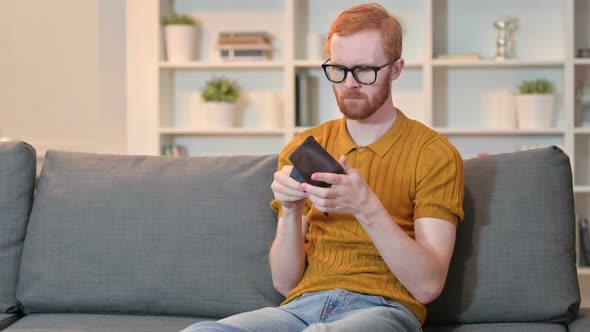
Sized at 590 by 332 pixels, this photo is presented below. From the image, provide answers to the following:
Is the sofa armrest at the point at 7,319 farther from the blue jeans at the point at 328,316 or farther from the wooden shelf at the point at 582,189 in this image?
the wooden shelf at the point at 582,189

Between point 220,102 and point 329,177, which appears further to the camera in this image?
point 220,102

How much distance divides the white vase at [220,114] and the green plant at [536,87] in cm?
149

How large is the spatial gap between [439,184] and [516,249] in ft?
0.86

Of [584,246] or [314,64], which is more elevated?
[314,64]

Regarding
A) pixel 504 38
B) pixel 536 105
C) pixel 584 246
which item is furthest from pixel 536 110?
pixel 584 246

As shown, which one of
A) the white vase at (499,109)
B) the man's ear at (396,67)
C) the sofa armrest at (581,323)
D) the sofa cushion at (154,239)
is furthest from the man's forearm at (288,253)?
the white vase at (499,109)

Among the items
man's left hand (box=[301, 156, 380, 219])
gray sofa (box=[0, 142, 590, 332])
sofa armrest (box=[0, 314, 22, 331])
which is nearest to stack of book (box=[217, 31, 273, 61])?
gray sofa (box=[0, 142, 590, 332])

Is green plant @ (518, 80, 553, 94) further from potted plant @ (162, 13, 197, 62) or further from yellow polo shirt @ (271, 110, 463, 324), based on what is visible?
yellow polo shirt @ (271, 110, 463, 324)

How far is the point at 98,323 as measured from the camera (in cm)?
205

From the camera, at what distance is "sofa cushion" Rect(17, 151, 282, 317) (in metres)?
2.09

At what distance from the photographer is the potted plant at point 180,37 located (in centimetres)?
459

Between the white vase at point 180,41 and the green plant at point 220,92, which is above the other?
the white vase at point 180,41

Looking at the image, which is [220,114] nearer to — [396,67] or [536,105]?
[536,105]

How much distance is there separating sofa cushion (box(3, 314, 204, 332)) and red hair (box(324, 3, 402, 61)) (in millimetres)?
766
